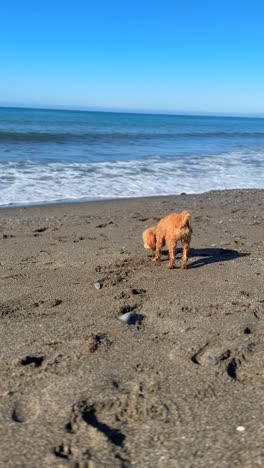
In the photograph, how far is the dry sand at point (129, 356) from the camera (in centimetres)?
235

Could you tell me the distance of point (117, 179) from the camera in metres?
12.6

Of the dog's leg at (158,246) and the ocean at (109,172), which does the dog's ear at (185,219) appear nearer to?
the dog's leg at (158,246)

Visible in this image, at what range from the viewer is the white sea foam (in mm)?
10672

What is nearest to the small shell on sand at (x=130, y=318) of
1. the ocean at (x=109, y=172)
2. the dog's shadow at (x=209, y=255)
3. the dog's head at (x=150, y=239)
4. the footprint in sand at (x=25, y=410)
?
the footprint in sand at (x=25, y=410)

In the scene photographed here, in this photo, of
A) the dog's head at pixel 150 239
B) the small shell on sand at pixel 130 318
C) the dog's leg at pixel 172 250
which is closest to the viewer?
the small shell on sand at pixel 130 318

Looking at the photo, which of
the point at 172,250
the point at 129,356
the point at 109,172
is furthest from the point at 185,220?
the point at 109,172

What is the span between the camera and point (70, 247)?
629 cm

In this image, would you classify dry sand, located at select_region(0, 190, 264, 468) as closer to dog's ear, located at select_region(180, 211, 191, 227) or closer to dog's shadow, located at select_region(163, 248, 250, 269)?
dog's shadow, located at select_region(163, 248, 250, 269)

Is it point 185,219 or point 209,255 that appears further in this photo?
point 209,255

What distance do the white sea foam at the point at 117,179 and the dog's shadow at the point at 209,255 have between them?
471 centimetres

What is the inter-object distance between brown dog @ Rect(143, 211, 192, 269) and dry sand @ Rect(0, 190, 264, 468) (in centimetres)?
18

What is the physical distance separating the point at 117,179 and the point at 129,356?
9.57 meters

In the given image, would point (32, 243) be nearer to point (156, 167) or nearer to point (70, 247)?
point (70, 247)

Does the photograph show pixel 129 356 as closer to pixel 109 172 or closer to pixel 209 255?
pixel 209 255
